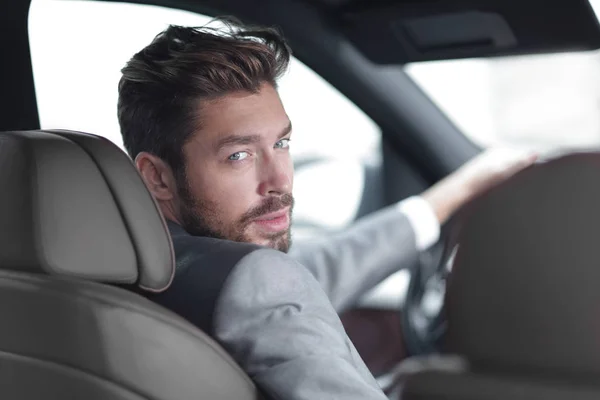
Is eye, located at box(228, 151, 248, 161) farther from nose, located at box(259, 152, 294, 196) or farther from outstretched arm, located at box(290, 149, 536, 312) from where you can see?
outstretched arm, located at box(290, 149, 536, 312)

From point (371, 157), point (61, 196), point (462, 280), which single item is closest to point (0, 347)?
point (61, 196)

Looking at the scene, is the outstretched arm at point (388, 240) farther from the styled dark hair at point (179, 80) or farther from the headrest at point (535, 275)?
the headrest at point (535, 275)

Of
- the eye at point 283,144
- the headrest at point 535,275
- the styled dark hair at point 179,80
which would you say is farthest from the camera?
the eye at point 283,144

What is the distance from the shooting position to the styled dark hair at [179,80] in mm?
1823

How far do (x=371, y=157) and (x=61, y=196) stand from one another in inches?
70.9

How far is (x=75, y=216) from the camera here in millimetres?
1408

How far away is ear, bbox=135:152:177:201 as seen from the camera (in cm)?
188

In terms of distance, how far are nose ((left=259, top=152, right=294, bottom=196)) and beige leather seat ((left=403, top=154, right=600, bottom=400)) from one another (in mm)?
1183

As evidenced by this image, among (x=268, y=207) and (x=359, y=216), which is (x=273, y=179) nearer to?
(x=268, y=207)

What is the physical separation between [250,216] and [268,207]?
4 centimetres

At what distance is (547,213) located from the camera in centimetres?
66

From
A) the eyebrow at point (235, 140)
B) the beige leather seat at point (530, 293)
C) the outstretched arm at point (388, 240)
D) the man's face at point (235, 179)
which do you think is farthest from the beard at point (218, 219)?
the beige leather seat at point (530, 293)

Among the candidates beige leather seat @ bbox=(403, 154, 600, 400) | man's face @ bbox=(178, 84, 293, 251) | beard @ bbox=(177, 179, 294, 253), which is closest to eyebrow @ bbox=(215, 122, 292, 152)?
man's face @ bbox=(178, 84, 293, 251)

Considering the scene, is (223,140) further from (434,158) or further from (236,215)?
(434,158)
